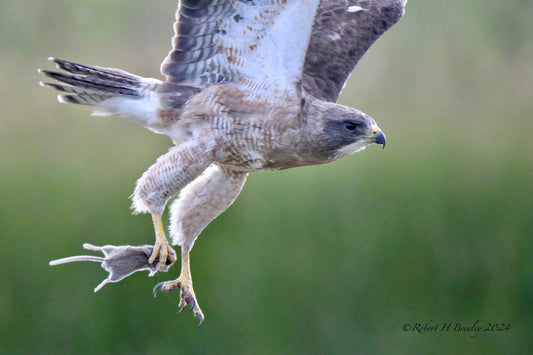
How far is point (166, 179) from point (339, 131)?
1.24 meters

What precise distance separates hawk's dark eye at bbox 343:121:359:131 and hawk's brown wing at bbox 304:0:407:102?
29.8 inches

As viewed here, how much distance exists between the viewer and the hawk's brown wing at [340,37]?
7832mm

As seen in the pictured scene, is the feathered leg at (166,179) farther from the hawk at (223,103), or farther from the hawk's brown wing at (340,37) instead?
the hawk's brown wing at (340,37)

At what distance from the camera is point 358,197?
13008 mm

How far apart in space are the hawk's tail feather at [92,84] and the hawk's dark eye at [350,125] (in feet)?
4.87

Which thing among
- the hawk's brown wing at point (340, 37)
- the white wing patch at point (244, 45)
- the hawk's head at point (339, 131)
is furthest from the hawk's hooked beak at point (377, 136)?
the hawk's brown wing at point (340, 37)

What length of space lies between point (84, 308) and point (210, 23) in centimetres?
632

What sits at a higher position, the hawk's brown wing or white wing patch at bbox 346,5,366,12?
white wing patch at bbox 346,5,366,12

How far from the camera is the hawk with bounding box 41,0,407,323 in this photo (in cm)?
677

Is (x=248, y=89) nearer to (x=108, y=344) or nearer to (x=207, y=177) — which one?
(x=207, y=177)

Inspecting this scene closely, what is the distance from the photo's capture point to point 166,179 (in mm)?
6730

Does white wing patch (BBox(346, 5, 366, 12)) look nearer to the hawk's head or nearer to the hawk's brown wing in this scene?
the hawk's brown wing

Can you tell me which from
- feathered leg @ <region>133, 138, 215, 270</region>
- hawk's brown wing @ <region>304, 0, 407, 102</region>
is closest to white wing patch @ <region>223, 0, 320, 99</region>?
feathered leg @ <region>133, 138, 215, 270</region>

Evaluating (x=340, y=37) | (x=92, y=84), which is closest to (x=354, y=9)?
(x=340, y=37)
